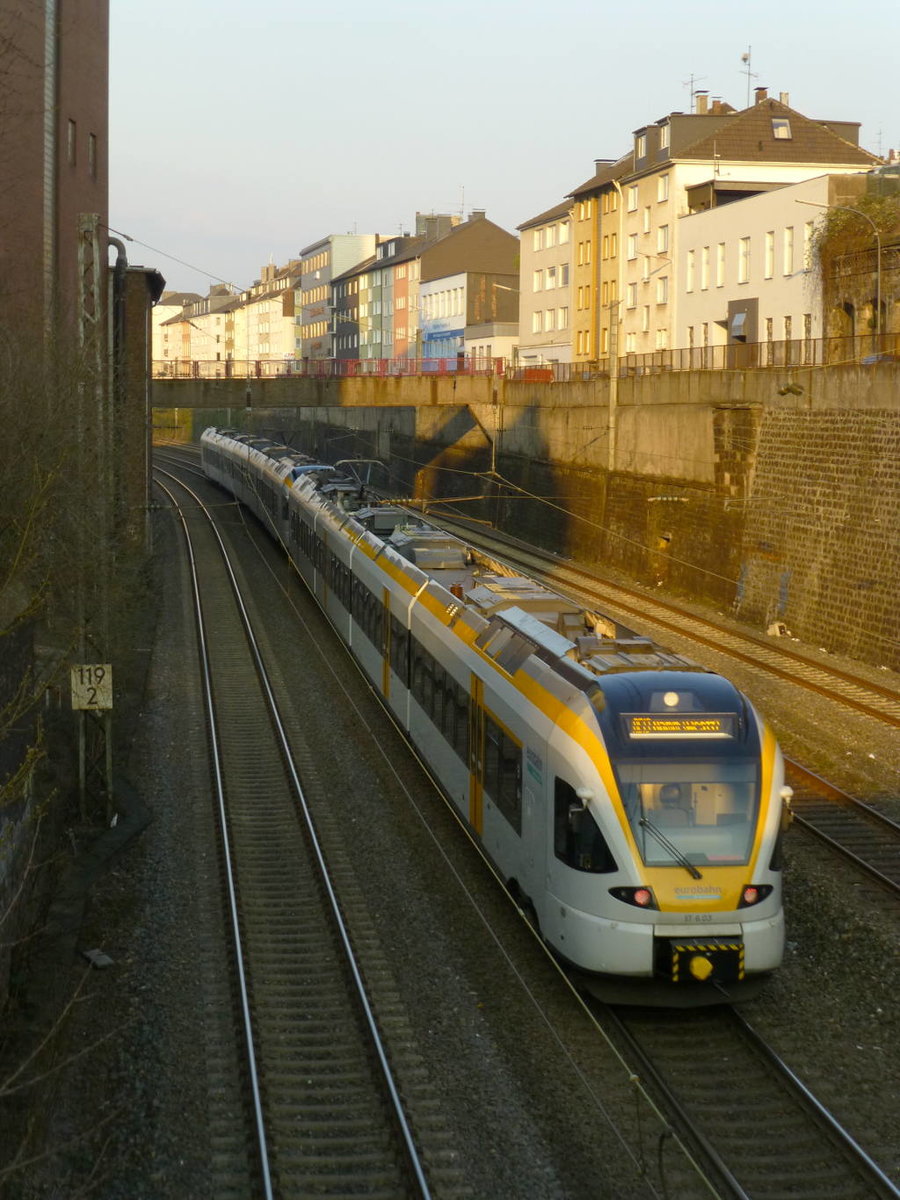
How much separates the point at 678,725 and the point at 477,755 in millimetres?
3459

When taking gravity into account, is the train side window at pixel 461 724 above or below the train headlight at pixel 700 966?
above

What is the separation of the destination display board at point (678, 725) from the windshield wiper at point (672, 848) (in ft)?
2.10

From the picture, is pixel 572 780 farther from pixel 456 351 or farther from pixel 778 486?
pixel 456 351

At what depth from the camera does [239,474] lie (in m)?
49.6

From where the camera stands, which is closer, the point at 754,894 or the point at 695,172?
the point at 754,894

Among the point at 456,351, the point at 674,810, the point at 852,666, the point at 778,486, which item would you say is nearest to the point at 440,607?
the point at 674,810

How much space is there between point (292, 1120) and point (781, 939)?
3672mm

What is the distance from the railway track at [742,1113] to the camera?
8.34 metres

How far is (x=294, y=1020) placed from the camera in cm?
1082

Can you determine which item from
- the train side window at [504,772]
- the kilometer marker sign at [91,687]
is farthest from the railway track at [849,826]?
the kilometer marker sign at [91,687]

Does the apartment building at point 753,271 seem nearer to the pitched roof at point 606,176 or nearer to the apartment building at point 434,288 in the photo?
the pitched roof at point 606,176

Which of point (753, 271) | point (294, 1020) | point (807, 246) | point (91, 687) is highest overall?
point (807, 246)

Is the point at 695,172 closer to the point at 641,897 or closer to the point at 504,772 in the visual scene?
the point at 504,772

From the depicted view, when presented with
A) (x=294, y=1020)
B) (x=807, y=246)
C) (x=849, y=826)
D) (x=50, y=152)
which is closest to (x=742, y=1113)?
(x=294, y=1020)
